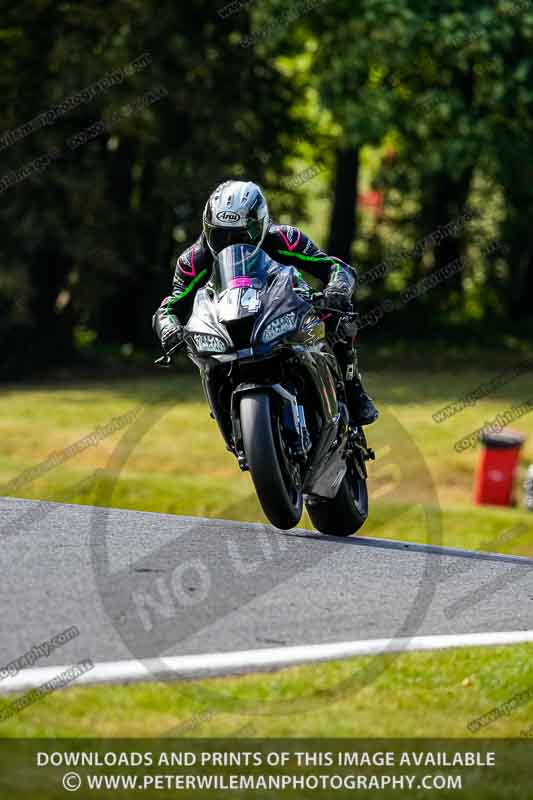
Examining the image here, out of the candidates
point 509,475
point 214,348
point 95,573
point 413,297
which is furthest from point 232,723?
point 413,297

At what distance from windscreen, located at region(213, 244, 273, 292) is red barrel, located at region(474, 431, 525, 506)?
29.6 ft

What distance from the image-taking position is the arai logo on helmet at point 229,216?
7.49 meters

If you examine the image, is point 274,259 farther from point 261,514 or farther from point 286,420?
point 261,514

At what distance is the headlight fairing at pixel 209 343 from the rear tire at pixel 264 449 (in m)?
0.30

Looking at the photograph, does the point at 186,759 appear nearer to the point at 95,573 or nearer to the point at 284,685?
the point at 284,685

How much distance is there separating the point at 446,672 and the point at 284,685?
2.60ft

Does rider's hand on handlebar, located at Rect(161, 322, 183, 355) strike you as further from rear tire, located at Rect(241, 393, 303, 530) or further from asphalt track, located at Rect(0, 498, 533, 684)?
asphalt track, located at Rect(0, 498, 533, 684)

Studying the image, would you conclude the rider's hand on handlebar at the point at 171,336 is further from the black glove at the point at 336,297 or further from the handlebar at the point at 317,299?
the black glove at the point at 336,297

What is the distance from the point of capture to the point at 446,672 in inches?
233

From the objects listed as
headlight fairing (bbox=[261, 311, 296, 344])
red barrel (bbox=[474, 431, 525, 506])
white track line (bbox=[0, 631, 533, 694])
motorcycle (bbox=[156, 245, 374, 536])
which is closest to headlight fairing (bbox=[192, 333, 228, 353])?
motorcycle (bbox=[156, 245, 374, 536])

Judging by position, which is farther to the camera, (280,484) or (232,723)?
(280,484)

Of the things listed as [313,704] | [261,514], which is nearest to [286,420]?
[313,704]

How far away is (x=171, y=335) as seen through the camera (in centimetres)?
775

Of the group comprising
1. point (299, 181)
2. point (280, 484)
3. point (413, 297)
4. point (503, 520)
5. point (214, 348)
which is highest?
point (299, 181)
